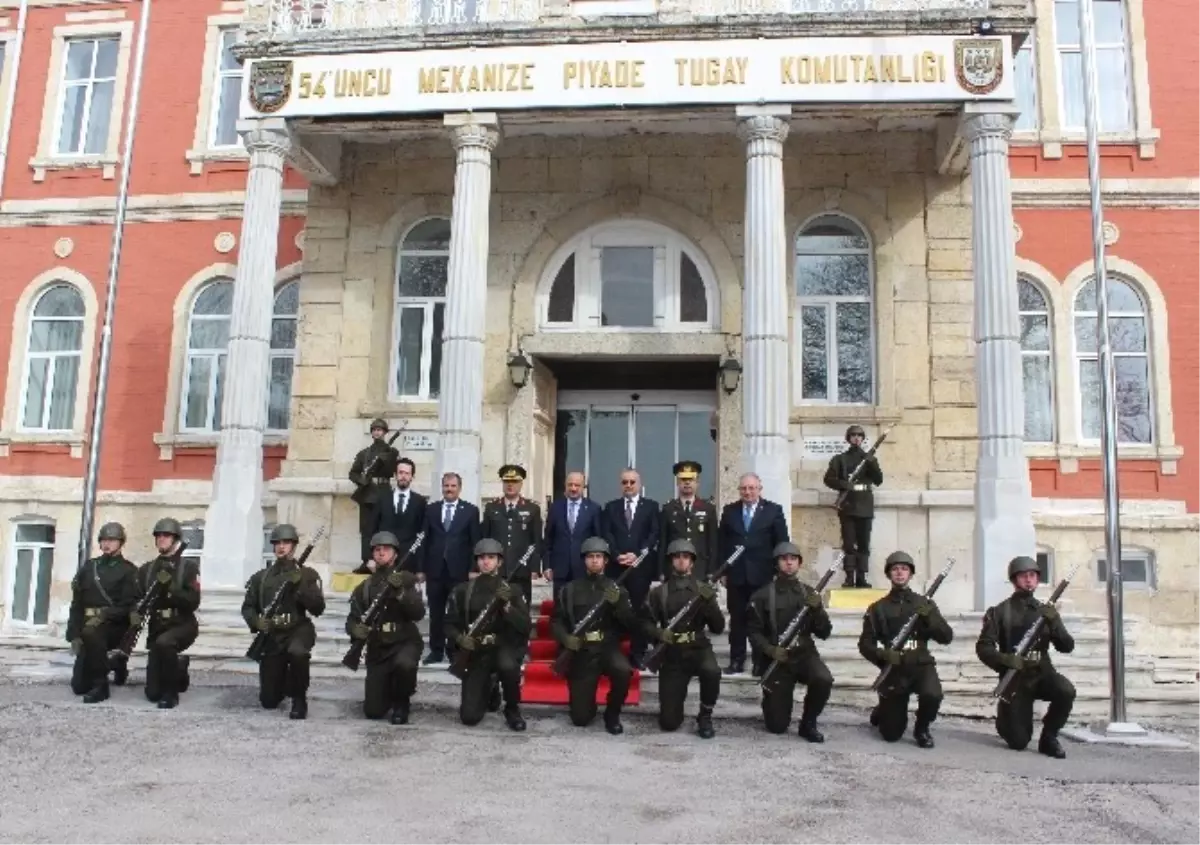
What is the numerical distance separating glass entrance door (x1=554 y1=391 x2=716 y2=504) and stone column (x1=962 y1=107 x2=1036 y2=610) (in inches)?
167

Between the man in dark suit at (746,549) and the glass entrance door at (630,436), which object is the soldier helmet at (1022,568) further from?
the glass entrance door at (630,436)

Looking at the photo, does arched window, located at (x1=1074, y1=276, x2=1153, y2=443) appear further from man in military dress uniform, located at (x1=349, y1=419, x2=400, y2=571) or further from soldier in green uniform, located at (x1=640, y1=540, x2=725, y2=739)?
man in military dress uniform, located at (x1=349, y1=419, x2=400, y2=571)

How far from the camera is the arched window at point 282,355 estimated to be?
1594cm

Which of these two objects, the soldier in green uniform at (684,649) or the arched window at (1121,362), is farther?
the arched window at (1121,362)

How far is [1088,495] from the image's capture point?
14.0 metres

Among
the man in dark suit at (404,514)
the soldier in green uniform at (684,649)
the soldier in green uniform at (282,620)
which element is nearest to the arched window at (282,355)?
the man in dark suit at (404,514)

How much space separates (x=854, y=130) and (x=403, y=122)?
622 centimetres

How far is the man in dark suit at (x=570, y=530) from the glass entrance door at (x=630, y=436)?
5.01 meters

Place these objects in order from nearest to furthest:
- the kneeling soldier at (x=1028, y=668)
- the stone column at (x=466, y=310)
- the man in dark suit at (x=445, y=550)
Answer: the kneeling soldier at (x=1028, y=668)
the man in dark suit at (x=445, y=550)
the stone column at (x=466, y=310)

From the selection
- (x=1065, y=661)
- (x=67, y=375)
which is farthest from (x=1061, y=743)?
(x=67, y=375)

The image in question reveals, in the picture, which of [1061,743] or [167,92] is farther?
[167,92]

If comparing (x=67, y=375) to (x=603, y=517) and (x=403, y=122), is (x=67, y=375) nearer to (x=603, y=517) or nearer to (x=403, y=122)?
(x=403, y=122)

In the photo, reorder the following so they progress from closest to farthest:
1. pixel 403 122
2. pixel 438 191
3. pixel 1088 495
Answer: pixel 403 122 < pixel 1088 495 < pixel 438 191

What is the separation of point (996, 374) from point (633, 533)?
16.4 feet
